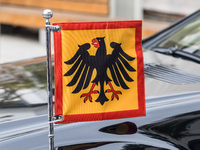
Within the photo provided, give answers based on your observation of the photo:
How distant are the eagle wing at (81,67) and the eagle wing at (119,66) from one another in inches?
3.7

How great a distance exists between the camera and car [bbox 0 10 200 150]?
74.7 inches

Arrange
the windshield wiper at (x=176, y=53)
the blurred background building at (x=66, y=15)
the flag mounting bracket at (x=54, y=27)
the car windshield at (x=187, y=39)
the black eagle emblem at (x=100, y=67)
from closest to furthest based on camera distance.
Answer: the flag mounting bracket at (x=54, y=27)
the black eagle emblem at (x=100, y=67)
the windshield wiper at (x=176, y=53)
the car windshield at (x=187, y=39)
the blurred background building at (x=66, y=15)

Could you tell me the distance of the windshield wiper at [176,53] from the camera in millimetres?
2691

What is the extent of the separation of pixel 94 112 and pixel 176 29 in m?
1.59

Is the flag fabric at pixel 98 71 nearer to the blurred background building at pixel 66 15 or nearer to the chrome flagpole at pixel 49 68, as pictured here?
the chrome flagpole at pixel 49 68

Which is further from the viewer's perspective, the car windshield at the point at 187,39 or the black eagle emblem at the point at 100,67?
the car windshield at the point at 187,39

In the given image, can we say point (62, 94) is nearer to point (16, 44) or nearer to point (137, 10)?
point (137, 10)

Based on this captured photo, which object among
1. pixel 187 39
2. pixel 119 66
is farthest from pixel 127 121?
pixel 187 39

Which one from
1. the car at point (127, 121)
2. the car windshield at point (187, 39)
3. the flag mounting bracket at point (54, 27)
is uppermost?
the car windshield at point (187, 39)

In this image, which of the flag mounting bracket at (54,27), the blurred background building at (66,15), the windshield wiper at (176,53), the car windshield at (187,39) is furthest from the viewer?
the blurred background building at (66,15)

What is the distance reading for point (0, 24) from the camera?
9.79 m

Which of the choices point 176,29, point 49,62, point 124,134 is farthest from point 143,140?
point 176,29

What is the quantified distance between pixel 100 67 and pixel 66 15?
6.92 metres

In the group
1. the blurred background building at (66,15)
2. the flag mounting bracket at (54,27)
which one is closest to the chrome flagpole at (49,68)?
the flag mounting bracket at (54,27)
